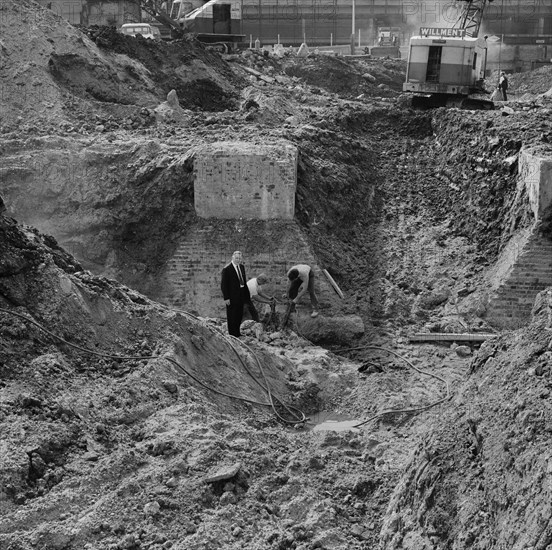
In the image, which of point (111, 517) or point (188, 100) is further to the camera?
point (188, 100)

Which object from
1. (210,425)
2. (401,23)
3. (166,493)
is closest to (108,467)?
(166,493)

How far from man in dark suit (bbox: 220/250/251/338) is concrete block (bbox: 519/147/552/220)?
165 inches

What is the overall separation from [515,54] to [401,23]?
6.24m

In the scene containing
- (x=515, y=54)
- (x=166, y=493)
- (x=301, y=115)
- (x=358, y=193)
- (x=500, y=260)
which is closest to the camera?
(x=166, y=493)

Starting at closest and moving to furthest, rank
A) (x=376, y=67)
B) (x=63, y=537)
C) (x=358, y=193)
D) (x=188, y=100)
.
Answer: (x=63, y=537) → (x=358, y=193) → (x=188, y=100) → (x=376, y=67)

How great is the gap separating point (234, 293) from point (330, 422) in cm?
214

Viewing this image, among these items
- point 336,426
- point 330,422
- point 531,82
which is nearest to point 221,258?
point 330,422

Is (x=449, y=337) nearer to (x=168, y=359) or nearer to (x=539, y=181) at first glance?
(x=539, y=181)

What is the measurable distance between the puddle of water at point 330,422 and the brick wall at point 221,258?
416 cm

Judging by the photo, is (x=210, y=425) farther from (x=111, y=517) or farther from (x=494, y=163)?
(x=494, y=163)

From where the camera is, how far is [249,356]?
1088 centimetres

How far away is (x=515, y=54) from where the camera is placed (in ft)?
145

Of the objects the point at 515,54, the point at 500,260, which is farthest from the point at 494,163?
the point at 515,54

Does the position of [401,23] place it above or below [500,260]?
above
